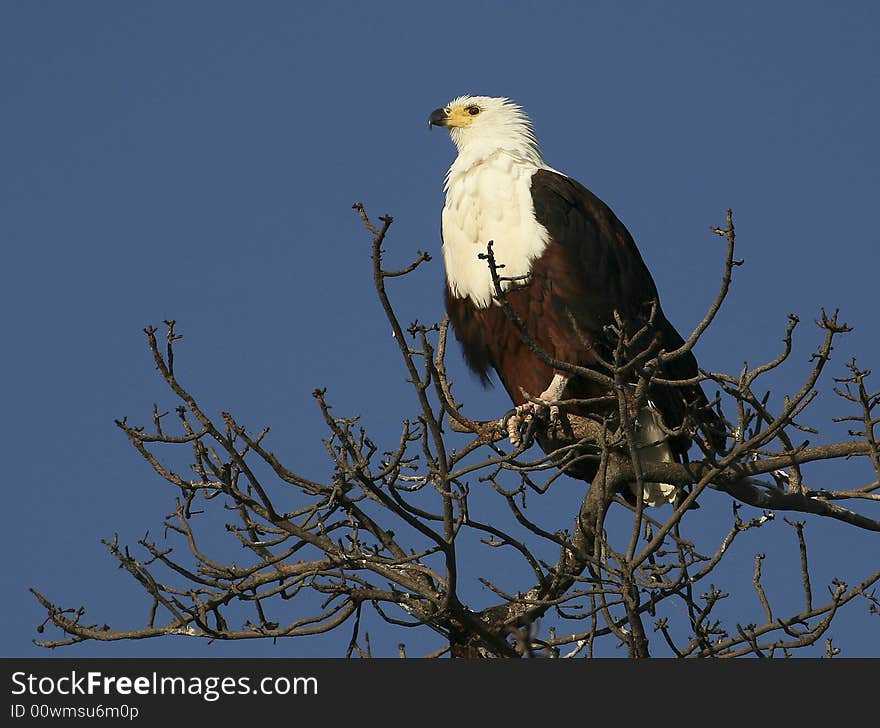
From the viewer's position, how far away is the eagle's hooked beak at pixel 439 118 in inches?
321

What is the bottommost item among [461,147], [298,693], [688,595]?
[298,693]

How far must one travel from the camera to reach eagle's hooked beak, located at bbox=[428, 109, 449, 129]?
26.8 feet

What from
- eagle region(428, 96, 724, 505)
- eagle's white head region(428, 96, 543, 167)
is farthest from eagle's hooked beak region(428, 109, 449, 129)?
eagle region(428, 96, 724, 505)

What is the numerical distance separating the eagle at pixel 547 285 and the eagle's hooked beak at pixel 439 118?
1.55 feet

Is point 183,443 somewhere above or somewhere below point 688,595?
above

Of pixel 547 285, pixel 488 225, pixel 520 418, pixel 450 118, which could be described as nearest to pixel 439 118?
pixel 450 118

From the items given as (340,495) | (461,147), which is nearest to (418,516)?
(340,495)

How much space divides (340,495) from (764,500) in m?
1.74

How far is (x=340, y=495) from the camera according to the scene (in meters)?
5.75

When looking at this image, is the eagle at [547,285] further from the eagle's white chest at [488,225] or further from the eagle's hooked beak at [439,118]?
the eagle's hooked beak at [439,118]

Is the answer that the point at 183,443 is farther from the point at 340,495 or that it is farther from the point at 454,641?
the point at 454,641

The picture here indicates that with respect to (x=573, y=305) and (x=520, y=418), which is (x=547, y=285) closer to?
(x=573, y=305)

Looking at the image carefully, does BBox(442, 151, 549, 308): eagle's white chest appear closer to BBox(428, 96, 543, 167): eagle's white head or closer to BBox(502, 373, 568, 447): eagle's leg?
BBox(428, 96, 543, 167): eagle's white head

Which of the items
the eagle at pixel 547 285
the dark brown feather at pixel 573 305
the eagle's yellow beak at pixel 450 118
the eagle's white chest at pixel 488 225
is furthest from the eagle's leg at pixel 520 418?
the eagle's yellow beak at pixel 450 118
